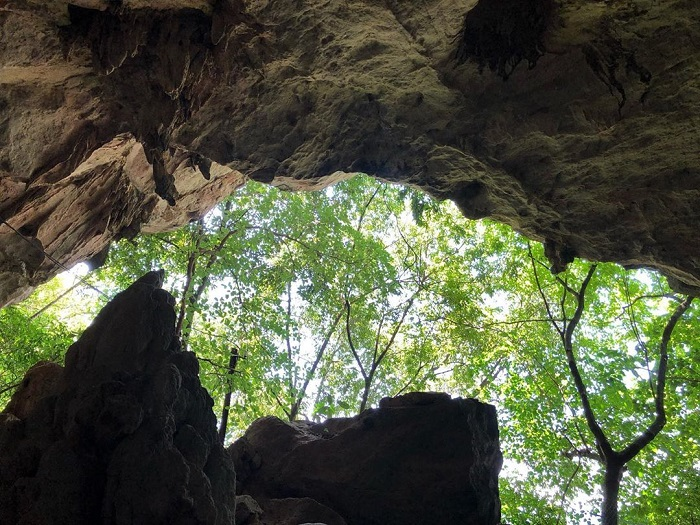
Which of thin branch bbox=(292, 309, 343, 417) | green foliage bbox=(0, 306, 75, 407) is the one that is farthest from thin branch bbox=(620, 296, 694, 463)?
green foliage bbox=(0, 306, 75, 407)

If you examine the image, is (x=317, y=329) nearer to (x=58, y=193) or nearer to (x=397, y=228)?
(x=397, y=228)

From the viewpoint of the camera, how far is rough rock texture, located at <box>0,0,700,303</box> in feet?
21.9

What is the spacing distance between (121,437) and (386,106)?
607cm

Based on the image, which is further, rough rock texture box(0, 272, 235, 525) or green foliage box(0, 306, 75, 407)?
green foliage box(0, 306, 75, 407)

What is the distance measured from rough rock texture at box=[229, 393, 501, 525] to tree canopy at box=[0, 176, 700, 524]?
3246mm

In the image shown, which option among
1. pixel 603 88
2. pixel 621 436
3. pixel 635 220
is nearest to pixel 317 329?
pixel 621 436

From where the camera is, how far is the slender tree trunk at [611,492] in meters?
11.1

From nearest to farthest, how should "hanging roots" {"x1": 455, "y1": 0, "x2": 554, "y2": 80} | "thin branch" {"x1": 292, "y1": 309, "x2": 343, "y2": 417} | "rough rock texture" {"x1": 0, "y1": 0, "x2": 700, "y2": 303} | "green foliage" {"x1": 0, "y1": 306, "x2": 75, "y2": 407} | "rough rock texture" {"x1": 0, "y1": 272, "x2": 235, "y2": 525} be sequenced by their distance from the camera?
"rough rock texture" {"x1": 0, "y1": 272, "x2": 235, "y2": 525}, "rough rock texture" {"x1": 0, "y1": 0, "x2": 700, "y2": 303}, "hanging roots" {"x1": 455, "y1": 0, "x2": 554, "y2": 80}, "green foliage" {"x1": 0, "y1": 306, "x2": 75, "y2": 407}, "thin branch" {"x1": 292, "y1": 309, "x2": 343, "y2": 417}

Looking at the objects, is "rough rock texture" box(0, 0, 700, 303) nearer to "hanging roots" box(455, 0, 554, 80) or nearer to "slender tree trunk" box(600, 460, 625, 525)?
"hanging roots" box(455, 0, 554, 80)

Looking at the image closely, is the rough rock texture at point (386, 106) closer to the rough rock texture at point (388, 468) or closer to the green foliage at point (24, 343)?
the green foliage at point (24, 343)

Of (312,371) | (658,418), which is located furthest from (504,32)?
(312,371)

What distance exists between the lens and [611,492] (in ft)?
37.0

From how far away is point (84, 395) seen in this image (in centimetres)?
639

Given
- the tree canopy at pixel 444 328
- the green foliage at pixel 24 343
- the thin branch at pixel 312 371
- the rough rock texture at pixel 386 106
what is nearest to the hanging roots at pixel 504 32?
the rough rock texture at pixel 386 106
